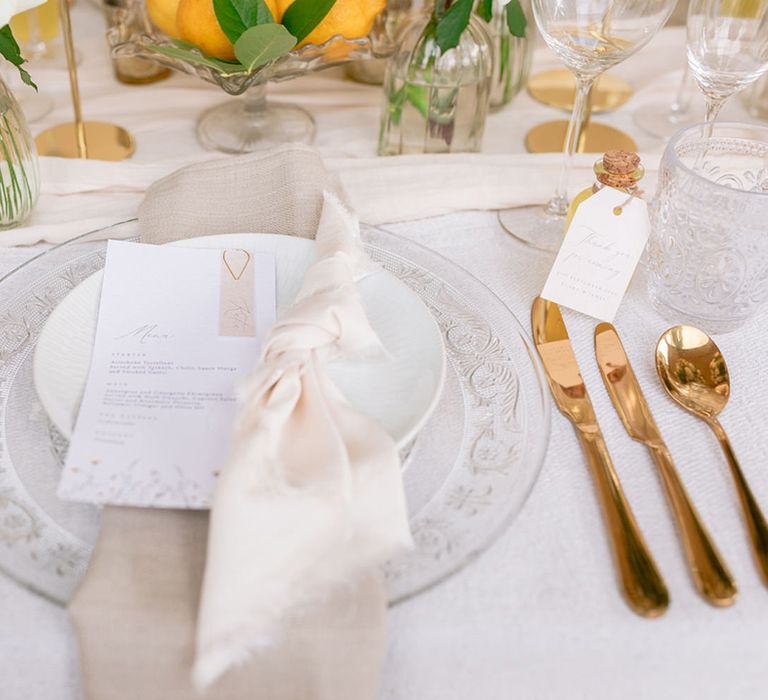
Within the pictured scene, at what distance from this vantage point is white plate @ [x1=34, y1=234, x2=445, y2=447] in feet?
1.59

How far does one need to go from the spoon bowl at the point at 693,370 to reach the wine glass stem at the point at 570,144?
19 centimetres

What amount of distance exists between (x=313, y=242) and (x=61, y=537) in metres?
0.28

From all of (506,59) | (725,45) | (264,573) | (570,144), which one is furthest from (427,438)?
(506,59)

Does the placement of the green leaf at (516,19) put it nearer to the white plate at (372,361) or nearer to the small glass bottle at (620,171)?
the small glass bottle at (620,171)

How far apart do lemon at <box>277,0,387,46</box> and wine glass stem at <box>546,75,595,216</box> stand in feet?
0.65

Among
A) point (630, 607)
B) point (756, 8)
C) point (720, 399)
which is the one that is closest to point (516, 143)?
point (756, 8)

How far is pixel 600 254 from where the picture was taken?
2.06 feet

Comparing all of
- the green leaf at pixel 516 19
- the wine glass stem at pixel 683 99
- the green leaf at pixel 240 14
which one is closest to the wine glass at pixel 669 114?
the wine glass stem at pixel 683 99

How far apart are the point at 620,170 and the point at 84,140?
1.73 ft

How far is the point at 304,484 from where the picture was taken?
41cm

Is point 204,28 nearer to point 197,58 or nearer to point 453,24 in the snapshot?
point 197,58

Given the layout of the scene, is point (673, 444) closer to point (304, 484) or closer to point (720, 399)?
point (720, 399)

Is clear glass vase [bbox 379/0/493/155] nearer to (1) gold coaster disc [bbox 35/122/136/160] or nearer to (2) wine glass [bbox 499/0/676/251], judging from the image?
→ (2) wine glass [bbox 499/0/676/251]

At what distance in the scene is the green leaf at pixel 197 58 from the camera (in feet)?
2.25
